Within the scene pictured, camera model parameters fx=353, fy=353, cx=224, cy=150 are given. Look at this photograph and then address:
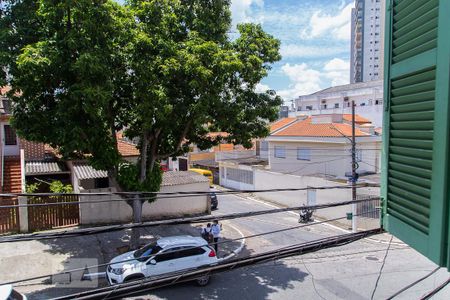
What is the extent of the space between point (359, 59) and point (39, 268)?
87.7 meters

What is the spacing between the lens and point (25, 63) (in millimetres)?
9281

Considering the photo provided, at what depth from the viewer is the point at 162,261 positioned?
1101 centimetres

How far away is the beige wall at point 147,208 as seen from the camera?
56.3ft

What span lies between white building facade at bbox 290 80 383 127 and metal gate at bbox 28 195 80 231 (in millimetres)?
36957

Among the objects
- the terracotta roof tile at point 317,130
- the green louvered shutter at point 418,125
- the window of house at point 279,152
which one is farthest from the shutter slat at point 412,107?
Answer: the window of house at point 279,152

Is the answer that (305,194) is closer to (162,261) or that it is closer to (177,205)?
(177,205)

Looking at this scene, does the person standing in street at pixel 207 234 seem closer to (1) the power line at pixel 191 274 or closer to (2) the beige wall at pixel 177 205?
(2) the beige wall at pixel 177 205

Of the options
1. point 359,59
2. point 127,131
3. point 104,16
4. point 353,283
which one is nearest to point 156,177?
point 127,131

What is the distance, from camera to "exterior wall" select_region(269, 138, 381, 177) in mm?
26016

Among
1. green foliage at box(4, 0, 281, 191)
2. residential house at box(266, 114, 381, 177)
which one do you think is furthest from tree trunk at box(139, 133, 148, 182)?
residential house at box(266, 114, 381, 177)

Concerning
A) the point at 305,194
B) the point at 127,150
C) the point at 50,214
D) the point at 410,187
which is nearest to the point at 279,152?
the point at 305,194

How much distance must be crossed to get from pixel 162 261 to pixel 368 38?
8582 cm

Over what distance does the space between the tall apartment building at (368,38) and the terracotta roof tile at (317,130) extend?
190 feet

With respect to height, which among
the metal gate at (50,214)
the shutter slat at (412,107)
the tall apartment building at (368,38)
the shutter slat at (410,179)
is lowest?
the metal gate at (50,214)
